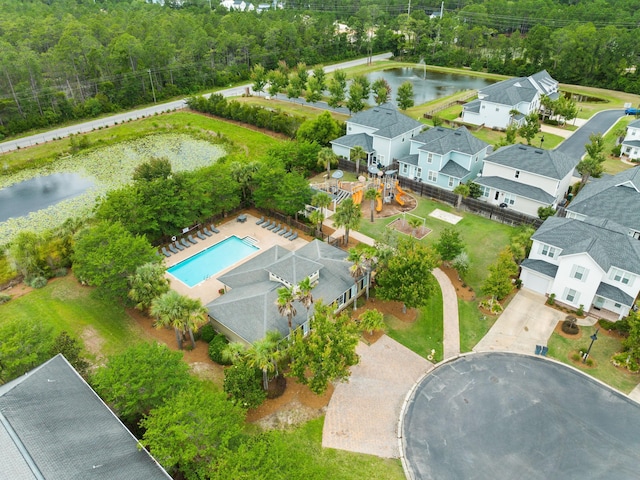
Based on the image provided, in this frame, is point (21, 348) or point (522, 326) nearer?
point (21, 348)

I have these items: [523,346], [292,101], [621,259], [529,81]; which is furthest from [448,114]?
[523,346]

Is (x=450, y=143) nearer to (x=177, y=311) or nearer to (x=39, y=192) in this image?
(x=177, y=311)

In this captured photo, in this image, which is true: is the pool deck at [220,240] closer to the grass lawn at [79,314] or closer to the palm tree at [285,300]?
the grass lawn at [79,314]

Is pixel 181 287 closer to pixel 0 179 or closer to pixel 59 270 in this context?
pixel 59 270

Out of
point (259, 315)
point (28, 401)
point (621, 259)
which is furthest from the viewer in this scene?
point (621, 259)

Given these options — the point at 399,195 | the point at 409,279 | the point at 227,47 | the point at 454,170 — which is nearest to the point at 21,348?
the point at 409,279

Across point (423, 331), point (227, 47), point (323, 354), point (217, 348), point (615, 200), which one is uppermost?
point (227, 47)

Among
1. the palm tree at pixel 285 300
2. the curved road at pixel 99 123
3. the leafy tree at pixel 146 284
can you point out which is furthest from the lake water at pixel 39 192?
the palm tree at pixel 285 300
